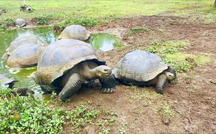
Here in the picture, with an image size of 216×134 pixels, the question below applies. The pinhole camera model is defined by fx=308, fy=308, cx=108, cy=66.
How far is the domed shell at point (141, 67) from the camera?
4.77m

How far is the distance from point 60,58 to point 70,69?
8.9 inches

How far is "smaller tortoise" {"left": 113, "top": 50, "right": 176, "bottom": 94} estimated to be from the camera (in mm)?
4758

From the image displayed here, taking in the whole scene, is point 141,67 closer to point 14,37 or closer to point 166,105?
point 166,105

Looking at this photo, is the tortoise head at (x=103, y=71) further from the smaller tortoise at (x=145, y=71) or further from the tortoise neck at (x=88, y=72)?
the smaller tortoise at (x=145, y=71)

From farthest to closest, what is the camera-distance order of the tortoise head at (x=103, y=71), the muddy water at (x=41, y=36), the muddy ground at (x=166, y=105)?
1. the muddy water at (x=41, y=36)
2. the tortoise head at (x=103, y=71)
3. the muddy ground at (x=166, y=105)

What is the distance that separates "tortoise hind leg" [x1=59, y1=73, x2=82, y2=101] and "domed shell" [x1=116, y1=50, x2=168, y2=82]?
0.86m

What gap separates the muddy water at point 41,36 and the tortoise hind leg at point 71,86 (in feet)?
3.88

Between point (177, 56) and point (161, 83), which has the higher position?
point (161, 83)

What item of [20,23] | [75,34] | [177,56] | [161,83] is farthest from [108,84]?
[20,23]

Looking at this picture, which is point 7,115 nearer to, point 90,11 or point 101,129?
point 101,129

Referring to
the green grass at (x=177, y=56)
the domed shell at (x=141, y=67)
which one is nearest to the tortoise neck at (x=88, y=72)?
the domed shell at (x=141, y=67)

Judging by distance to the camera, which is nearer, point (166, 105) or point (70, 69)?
point (166, 105)

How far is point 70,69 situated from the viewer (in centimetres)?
449

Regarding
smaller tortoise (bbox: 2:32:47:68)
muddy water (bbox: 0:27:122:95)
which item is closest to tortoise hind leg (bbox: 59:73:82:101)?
muddy water (bbox: 0:27:122:95)
